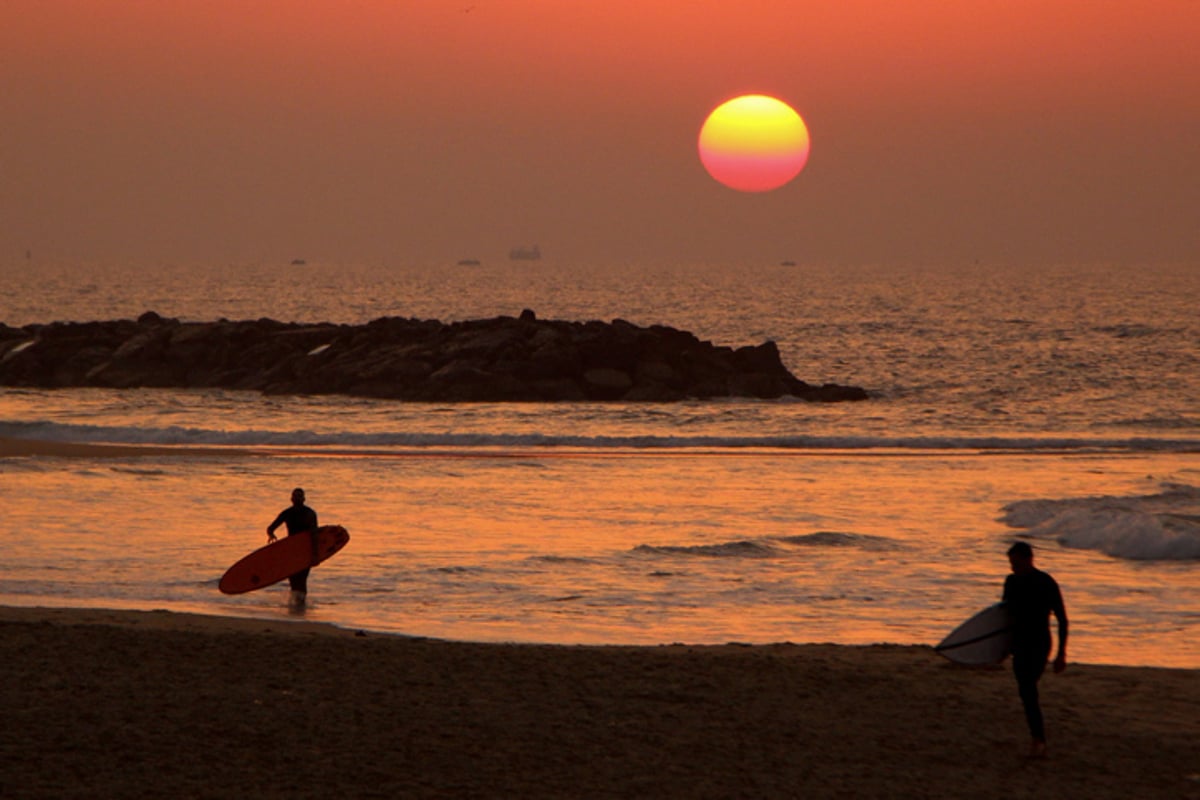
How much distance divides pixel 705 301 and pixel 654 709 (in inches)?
5433

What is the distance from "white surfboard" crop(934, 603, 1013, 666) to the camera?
10.6 m

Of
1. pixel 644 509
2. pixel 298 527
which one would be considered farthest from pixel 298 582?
pixel 644 509

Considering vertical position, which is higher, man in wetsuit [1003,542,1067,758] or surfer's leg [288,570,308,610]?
man in wetsuit [1003,542,1067,758]

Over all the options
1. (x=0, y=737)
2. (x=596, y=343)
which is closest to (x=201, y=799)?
(x=0, y=737)

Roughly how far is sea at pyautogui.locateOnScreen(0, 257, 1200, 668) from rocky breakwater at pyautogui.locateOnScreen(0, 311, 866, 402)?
181 centimetres

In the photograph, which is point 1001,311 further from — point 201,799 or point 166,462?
point 201,799

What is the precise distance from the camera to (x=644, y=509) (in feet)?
78.3

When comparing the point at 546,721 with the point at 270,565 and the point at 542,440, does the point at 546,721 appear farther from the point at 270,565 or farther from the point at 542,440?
the point at 542,440

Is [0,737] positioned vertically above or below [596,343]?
below

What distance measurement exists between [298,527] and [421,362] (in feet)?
106

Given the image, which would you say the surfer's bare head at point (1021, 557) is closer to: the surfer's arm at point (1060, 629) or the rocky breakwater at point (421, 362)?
the surfer's arm at point (1060, 629)

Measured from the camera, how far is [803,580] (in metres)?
17.7

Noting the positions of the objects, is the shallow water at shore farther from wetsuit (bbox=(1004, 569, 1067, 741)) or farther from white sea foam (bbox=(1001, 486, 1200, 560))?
wetsuit (bbox=(1004, 569, 1067, 741))

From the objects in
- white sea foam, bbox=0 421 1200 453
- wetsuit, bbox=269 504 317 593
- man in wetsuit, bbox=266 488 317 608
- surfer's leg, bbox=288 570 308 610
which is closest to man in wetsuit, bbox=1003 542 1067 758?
man in wetsuit, bbox=266 488 317 608
